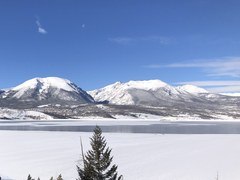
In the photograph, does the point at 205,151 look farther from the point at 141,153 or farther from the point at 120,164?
the point at 120,164

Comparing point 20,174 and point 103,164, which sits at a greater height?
point 103,164

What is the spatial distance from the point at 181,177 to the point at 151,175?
3.00m

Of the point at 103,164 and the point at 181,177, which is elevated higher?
the point at 103,164

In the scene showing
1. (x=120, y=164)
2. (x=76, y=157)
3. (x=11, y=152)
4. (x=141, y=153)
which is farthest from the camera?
(x=11, y=152)

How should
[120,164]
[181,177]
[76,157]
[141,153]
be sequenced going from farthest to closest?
[141,153]
[76,157]
[120,164]
[181,177]

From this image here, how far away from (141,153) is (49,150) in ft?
47.3

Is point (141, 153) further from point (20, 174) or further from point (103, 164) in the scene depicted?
point (103, 164)

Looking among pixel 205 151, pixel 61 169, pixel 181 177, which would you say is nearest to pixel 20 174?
pixel 61 169

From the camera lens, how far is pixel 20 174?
41.5 meters

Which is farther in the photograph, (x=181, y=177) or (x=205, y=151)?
(x=205, y=151)

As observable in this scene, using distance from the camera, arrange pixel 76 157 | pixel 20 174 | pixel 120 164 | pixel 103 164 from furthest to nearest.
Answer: pixel 76 157 → pixel 120 164 → pixel 20 174 → pixel 103 164

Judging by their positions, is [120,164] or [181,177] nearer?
[181,177]

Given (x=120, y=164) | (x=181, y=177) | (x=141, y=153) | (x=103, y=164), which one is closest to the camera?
(x=103, y=164)

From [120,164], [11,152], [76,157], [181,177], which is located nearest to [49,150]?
[11,152]
